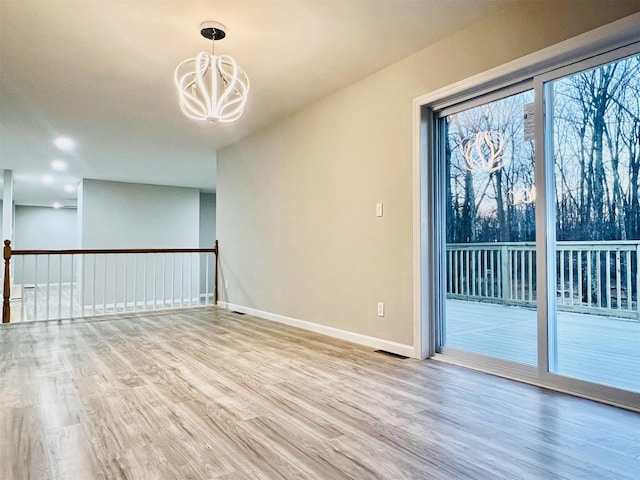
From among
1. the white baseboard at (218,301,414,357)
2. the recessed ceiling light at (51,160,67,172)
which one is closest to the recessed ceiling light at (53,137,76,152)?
the recessed ceiling light at (51,160,67,172)

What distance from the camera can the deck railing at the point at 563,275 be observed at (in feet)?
7.37

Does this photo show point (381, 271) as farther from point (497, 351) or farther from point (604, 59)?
point (604, 59)

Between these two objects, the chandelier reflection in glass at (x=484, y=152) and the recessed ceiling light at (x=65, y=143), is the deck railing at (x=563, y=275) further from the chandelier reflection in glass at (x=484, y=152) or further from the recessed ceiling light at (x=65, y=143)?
the recessed ceiling light at (x=65, y=143)

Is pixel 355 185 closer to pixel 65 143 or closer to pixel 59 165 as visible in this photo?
pixel 65 143

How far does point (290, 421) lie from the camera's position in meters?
2.04

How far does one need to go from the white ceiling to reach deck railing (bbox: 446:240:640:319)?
5.13ft

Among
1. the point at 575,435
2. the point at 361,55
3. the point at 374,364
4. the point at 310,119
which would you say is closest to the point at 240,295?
the point at 310,119

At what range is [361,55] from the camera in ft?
10.8

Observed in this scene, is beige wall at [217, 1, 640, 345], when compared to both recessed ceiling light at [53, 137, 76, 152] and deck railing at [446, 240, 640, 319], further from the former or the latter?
recessed ceiling light at [53, 137, 76, 152]

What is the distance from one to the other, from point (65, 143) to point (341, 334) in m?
4.72

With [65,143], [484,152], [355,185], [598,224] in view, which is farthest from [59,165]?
[598,224]

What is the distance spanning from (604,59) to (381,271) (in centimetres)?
205

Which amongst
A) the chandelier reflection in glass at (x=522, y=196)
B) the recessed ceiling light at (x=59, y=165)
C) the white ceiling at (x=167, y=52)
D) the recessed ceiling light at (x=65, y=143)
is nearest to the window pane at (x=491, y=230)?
the chandelier reflection in glass at (x=522, y=196)

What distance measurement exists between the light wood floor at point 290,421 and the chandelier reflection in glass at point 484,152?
143 cm
